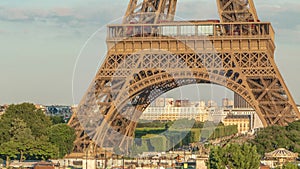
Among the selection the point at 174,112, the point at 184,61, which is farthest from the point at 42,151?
the point at 174,112

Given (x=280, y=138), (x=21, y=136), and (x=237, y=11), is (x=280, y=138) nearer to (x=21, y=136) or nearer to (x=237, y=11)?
(x=237, y=11)

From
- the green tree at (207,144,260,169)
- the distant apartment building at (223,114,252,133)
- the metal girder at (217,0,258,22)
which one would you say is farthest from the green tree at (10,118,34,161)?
the distant apartment building at (223,114,252,133)

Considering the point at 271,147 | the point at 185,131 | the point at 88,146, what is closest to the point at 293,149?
the point at 271,147

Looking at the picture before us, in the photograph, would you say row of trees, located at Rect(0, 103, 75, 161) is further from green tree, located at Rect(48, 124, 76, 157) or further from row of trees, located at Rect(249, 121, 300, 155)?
row of trees, located at Rect(249, 121, 300, 155)

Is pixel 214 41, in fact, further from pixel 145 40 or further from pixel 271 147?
pixel 271 147

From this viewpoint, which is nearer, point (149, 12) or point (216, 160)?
point (216, 160)

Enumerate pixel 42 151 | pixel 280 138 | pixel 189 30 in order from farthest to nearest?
pixel 280 138
pixel 189 30
pixel 42 151
